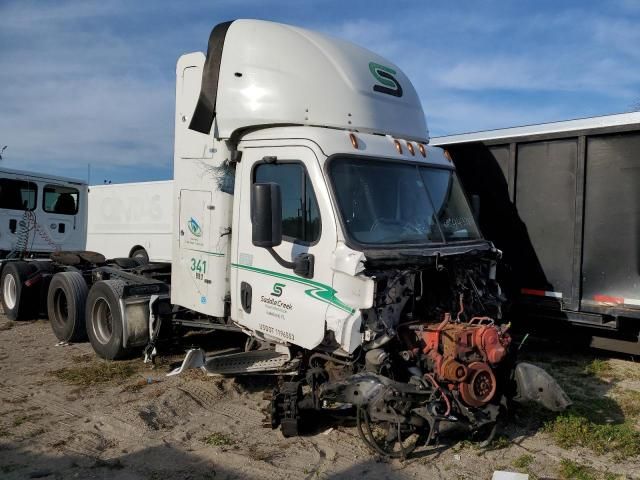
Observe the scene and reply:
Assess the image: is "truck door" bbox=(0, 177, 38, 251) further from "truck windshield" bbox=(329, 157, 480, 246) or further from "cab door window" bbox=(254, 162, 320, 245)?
"truck windshield" bbox=(329, 157, 480, 246)

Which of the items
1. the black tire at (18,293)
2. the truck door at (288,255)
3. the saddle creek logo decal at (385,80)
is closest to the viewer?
the truck door at (288,255)

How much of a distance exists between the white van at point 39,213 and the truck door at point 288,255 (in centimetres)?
858

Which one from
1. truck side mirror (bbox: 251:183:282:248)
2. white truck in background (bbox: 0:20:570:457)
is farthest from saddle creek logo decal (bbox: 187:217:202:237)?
truck side mirror (bbox: 251:183:282:248)

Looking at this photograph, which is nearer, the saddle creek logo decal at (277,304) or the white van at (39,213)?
the saddle creek logo decal at (277,304)

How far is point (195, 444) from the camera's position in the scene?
4.88 meters

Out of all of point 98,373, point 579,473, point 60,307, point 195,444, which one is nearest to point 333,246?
point 195,444

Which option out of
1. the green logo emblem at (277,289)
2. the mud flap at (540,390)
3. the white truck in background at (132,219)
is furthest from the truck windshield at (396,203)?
the white truck in background at (132,219)

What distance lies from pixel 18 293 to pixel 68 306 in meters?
2.33

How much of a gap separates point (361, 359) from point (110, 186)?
683 inches

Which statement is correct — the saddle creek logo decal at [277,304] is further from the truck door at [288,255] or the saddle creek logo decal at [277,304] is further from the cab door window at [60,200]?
the cab door window at [60,200]

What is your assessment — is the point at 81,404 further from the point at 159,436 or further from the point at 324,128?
the point at 324,128

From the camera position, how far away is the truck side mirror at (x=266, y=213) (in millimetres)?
4578

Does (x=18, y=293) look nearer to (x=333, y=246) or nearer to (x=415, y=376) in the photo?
(x=333, y=246)

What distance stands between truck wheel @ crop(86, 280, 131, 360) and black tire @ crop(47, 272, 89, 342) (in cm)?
44
